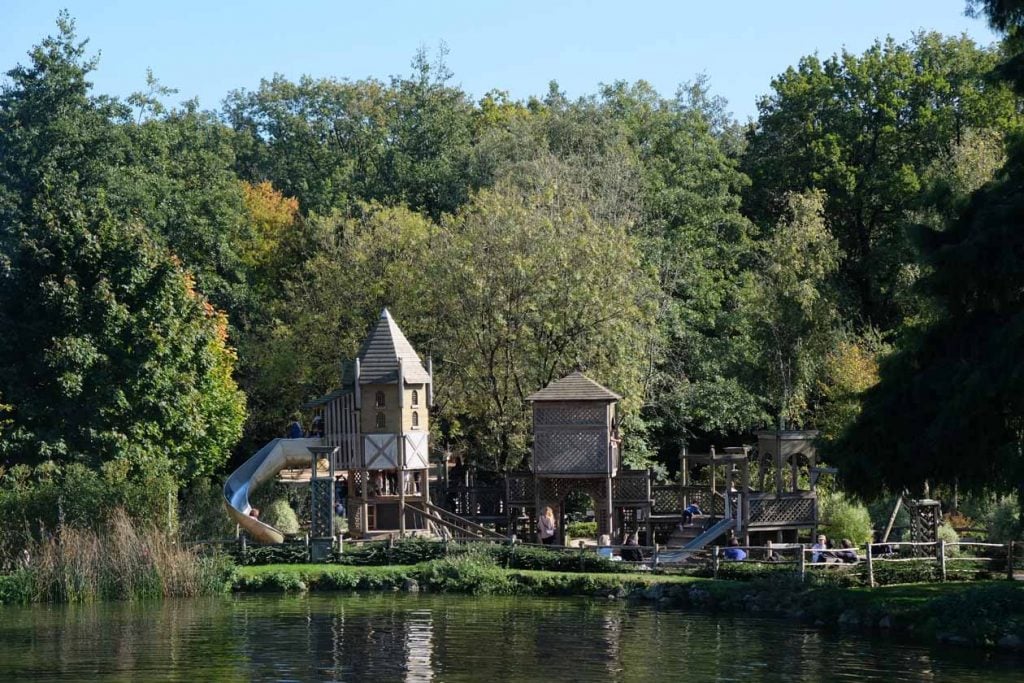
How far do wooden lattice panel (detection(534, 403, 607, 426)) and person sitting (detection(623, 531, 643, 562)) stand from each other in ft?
11.1

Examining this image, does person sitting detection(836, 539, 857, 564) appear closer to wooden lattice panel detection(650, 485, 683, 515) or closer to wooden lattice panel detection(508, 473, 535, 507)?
wooden lattice panel detection(650, 485, 683, 515)

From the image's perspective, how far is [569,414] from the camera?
132ft

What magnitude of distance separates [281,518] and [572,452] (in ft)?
26.5

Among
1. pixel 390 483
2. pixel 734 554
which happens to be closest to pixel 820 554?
pixel 734 554

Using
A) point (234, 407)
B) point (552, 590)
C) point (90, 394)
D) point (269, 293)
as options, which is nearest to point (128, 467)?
point (90, 394)

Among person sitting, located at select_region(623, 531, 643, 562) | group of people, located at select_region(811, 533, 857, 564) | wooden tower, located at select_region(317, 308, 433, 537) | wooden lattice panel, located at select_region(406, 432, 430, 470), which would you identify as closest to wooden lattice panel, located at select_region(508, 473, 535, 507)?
wooden tower, located at select_region(317, 308, 433, 537)

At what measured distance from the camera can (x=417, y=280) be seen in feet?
161

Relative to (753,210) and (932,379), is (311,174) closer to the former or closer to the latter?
(753,210)

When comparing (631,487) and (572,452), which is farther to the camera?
(631,487)

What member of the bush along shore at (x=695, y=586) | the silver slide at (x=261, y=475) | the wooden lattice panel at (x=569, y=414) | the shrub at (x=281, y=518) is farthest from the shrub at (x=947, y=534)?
the shrub at (x=281, y=518)

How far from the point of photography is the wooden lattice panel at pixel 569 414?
40062 millimetres

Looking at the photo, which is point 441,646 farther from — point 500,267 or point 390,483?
point 500,267

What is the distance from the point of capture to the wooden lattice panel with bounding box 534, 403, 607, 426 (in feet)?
131

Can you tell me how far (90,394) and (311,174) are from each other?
30467 mm
